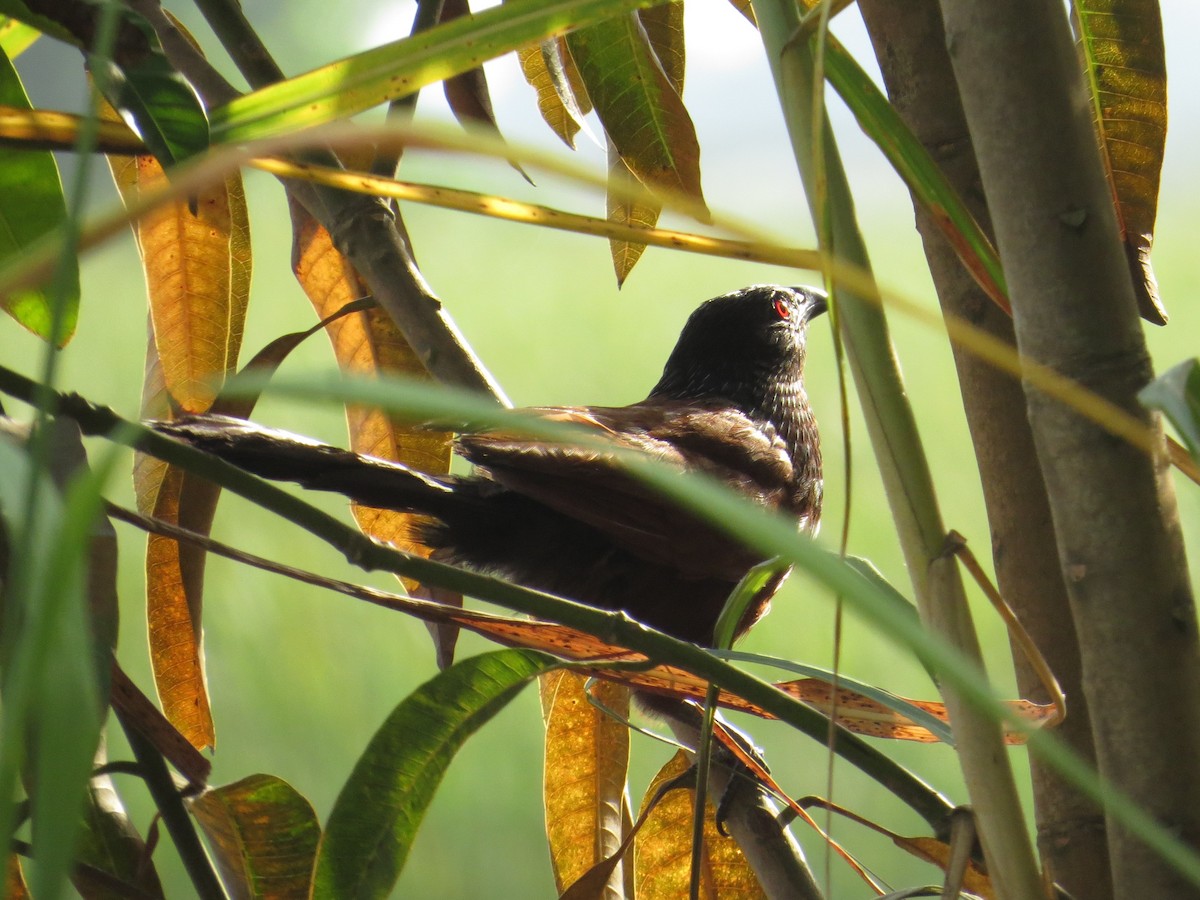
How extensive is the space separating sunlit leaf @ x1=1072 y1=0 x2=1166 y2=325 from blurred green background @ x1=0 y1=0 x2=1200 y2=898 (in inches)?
46.4

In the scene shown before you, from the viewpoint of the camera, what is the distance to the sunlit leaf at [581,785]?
0.85 m

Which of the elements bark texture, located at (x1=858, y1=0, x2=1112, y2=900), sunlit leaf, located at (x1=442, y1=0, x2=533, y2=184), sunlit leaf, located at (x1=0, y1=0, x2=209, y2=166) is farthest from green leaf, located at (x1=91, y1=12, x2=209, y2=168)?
sunlit leaf, located at (x1=442, y1=0, x2=533, y2=184)

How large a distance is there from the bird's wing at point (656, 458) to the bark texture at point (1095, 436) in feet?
1.44

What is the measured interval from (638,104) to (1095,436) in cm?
49

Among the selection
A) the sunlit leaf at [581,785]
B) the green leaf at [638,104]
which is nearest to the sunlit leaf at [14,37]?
the green leaf at [638,104]

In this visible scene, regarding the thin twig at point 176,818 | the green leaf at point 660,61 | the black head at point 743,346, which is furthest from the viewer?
the black head at point 743,346

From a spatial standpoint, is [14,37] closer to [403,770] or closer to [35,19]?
[35,19]

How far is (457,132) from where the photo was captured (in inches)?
Answer: 12.6

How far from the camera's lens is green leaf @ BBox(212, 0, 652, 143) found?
1.29 ft

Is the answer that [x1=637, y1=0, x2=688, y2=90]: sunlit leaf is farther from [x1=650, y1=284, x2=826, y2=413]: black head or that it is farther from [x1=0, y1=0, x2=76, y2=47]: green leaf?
[x1=650, y1=284, x2=826, y2=413]: black head

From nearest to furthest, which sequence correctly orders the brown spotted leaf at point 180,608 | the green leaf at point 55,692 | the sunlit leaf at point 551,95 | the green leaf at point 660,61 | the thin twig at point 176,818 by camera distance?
the green leaf at point 55,692 → the thin twig at point 176,818 → the brown spotted leaf at point 180,608 → the green leaf at point 660,61 → the sunlit leaf at point 551,95

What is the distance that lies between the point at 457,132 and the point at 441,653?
0.59 metres

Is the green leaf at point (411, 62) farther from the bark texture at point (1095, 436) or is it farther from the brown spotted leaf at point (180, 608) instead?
the brown spotted leaf at point (180, 608)

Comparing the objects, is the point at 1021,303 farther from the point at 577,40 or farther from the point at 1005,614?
the point at 577,40
